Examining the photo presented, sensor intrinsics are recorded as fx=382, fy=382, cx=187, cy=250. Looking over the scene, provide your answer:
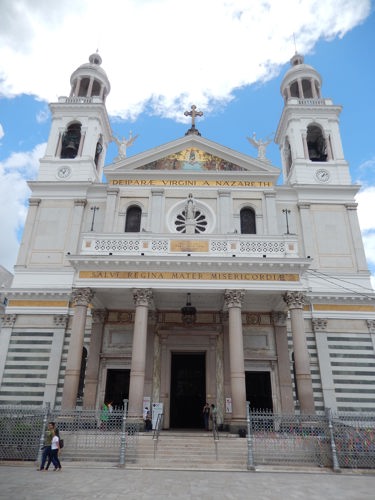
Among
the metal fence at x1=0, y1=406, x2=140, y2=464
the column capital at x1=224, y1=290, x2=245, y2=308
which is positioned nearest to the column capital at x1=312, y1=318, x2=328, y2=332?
the column capital at x1=224, y1=290, x2=245, y2=308

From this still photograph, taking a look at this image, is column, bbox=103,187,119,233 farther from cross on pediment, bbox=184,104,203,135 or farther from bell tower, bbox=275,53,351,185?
bell tower, bbox=275,53,351,185

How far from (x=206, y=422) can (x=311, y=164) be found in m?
16.8

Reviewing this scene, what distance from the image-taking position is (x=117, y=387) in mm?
19375

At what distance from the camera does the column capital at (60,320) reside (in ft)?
65.7

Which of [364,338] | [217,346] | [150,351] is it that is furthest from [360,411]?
[150,351]

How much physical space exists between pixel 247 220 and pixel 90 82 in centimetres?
1588

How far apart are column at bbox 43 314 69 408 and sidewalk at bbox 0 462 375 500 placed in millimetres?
7276

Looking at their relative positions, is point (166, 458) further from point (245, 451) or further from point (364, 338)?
point (364, 338)

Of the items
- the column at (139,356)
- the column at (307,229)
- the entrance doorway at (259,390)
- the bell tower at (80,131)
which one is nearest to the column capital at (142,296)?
the column at (139,356)

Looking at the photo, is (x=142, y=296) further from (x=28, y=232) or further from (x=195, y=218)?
(x=28, y=232)

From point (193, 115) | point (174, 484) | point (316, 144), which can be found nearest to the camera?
point (174, 484)

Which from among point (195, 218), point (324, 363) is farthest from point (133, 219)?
point (324, 363)

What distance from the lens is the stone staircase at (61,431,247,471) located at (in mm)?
11750

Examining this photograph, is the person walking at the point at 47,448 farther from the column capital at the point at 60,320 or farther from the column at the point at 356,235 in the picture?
the column at the point at 356,235
